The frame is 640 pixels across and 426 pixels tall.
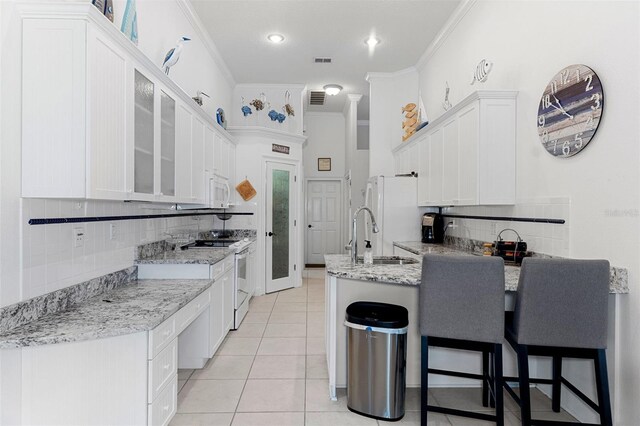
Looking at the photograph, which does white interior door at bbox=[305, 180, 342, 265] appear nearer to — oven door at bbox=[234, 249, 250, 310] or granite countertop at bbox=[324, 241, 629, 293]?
oven door at bbox=[234, 249, 250, 310]

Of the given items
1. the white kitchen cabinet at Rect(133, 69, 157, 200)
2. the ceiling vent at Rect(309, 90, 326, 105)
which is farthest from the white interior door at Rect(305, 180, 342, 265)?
the white kitchen cabinet at Rect(133, 69, 157, 200)

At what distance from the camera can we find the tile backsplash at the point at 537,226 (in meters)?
2.42

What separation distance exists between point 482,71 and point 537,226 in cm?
157

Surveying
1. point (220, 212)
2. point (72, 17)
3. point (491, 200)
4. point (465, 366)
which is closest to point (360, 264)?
point (465, 366)

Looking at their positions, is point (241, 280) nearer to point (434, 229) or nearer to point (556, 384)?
point (434, 229)

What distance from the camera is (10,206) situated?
1.62m

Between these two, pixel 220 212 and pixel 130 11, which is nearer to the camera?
pixel 130 11

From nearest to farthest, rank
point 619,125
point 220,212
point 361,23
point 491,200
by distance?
point 619,125 < point 491,200 < point 361,23 < point 220,212

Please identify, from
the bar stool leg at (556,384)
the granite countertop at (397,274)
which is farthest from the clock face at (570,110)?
the bar stool leg at (556,384)

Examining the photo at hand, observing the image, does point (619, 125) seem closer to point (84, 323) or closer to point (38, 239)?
point (84, 323)

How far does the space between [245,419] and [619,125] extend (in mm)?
2743

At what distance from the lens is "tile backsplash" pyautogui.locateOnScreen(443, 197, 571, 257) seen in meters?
2.42

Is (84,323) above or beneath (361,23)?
beneath

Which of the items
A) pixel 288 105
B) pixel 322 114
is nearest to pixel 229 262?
pixel 288 105
